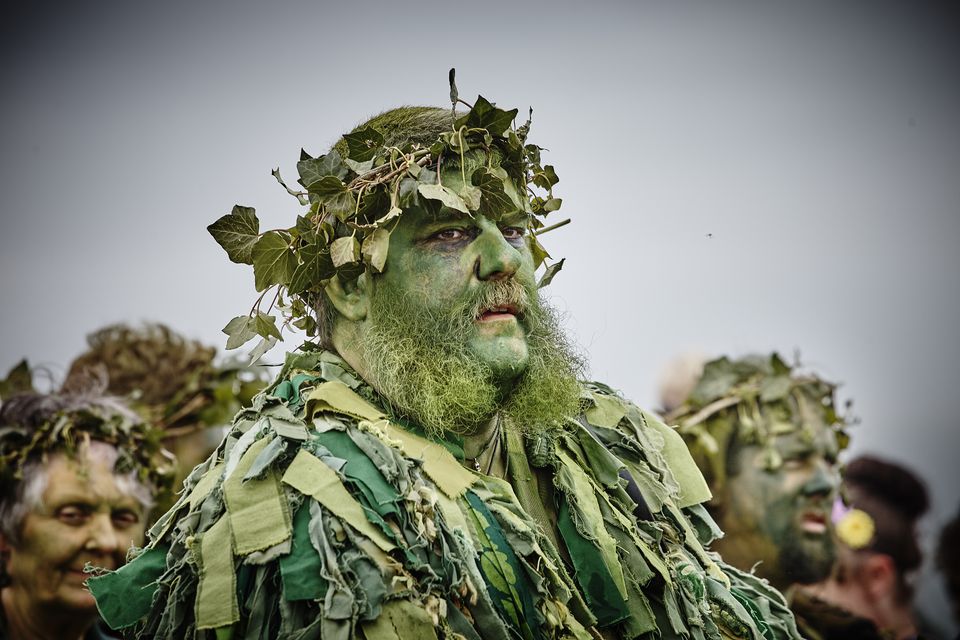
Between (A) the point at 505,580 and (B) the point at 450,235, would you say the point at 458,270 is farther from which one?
(A) the point at 505,580

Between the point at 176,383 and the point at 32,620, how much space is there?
1.67 metres

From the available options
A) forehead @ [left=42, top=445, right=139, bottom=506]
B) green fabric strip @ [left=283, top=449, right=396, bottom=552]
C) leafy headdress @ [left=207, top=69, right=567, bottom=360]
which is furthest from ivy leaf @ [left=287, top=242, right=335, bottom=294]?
forehead @ [left=42, top=445, right=139, bottom=506]

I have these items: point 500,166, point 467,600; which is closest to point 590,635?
point 467,600

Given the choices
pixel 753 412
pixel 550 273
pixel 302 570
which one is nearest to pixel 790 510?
pixel 753 412

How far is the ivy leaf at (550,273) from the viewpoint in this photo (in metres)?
3.59

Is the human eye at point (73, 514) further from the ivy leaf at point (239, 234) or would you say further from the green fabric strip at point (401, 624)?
the green fabric strip at point (401, 624)

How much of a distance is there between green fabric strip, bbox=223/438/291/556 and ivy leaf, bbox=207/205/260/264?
2.34 feet

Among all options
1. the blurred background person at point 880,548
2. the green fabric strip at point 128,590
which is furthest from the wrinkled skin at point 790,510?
the green fabric strip at point 128,590

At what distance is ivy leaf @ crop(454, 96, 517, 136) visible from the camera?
10.5 ft

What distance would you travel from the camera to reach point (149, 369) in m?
6.59

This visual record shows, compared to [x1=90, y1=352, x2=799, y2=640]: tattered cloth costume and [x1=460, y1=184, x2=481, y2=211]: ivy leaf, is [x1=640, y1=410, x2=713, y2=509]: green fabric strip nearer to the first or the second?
[x1=90, y1=352, x2=799, y2=640]: tattered cloth costume

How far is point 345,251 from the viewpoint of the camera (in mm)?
3162

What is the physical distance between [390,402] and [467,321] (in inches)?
13.1

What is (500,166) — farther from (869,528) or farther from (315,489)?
(869,528)
